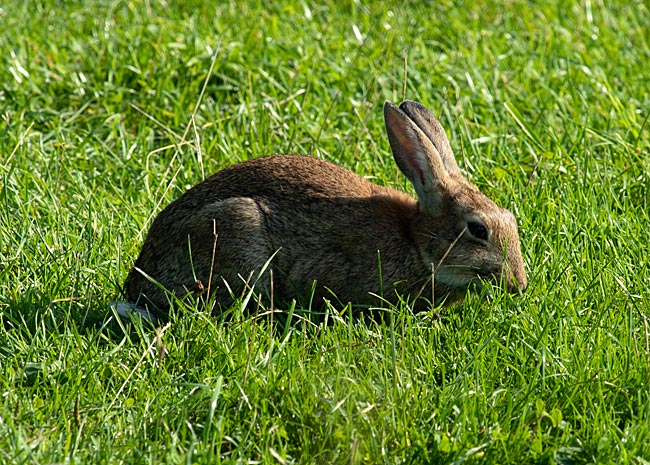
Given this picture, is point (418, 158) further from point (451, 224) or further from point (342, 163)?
point (342, 163)

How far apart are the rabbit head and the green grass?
0.16m

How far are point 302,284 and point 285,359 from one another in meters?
1.07

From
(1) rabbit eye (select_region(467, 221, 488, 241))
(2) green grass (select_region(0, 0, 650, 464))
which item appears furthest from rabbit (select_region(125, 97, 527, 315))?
(2) green grass (select_region(0, 0, 650, 464))

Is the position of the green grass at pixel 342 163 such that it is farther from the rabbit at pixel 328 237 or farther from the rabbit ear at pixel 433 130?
the rabbit ear at pixel 433 130

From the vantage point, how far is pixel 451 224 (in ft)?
17.8

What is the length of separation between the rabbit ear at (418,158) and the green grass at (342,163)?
58 cm

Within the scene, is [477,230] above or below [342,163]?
above

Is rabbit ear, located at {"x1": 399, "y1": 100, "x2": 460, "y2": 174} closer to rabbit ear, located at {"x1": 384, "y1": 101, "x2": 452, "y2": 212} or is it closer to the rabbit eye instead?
rabbit ear, located at {"x1": 384, "y1": 101, "x2": 452, "y2": 212}

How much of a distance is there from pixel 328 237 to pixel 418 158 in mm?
611

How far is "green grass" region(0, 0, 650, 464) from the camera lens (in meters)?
4.04

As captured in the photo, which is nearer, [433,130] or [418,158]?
[418,158]

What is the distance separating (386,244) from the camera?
5527 mm

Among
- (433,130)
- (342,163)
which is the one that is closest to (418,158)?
(433,130)

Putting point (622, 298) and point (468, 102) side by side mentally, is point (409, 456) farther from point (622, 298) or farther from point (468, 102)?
point (468, 102)
